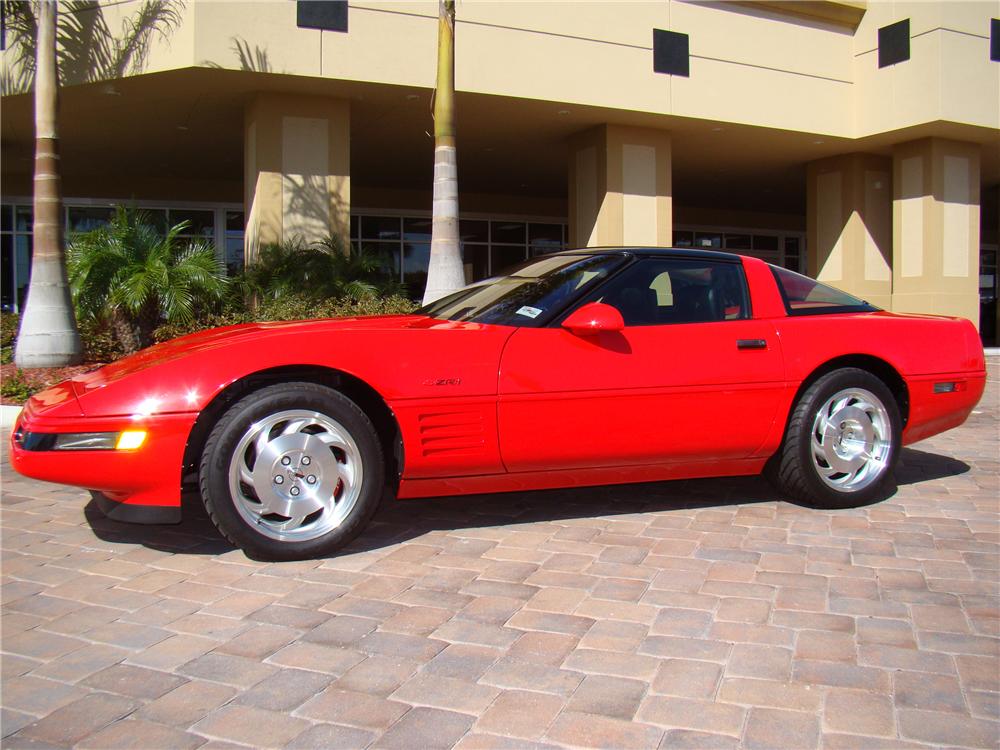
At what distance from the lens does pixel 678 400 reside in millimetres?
4074

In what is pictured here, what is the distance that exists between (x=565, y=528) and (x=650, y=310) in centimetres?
118

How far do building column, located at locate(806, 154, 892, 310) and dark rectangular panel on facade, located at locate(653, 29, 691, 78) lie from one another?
5.65 metres

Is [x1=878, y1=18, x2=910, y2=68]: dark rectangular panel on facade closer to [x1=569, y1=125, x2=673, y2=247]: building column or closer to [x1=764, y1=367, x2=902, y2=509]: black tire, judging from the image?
[x1=569, y1=125, x2=673, y2=247]: building column

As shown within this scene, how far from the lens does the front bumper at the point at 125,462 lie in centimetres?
331

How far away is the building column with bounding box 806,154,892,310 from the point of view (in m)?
18.2

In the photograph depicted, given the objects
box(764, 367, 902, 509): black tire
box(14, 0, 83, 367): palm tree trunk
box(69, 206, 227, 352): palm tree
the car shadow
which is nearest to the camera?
the car shadow

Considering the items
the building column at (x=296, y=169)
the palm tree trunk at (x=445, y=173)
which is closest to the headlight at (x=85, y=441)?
the palm tree trunk at (x=445, y=173)

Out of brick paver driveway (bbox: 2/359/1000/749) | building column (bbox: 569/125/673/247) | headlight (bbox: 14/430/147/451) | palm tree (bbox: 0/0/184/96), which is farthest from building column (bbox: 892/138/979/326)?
headlight (bbox: 14/430/147/451)

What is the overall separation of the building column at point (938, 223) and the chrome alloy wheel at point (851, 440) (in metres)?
14.2

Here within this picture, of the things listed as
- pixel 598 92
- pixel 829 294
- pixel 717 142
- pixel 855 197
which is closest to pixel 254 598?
pixel 829 294

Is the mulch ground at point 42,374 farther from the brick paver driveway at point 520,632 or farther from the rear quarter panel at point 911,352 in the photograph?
the rear quarter panel at point 911,352

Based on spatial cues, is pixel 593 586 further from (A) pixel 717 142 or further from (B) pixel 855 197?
(B) pixel 855 197

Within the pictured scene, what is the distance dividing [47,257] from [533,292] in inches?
323

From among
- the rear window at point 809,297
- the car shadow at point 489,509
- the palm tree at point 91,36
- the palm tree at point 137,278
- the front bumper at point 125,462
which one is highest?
the palm tree at point 91,36
